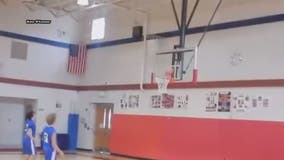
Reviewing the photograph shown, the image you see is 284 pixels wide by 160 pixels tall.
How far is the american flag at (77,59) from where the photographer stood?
1966cm

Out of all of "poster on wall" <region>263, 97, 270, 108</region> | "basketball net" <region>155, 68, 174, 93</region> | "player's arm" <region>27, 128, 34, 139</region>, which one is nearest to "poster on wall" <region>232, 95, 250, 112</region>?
"poster on wall" <region>263, 97, 270, 108</region>

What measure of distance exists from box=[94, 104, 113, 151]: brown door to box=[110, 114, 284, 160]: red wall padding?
3.56ft

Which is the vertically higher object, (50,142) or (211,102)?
(211,102)

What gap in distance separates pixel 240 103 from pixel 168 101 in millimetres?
3196

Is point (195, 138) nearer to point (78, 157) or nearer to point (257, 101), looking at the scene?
point (257, 101)

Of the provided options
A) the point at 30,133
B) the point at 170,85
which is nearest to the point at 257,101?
the point at 170,85

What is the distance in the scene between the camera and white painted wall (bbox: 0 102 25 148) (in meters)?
19.4

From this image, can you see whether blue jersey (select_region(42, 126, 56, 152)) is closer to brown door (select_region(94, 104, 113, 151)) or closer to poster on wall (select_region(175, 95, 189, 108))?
poster on wall (select_region(175, 95, 189, 108))

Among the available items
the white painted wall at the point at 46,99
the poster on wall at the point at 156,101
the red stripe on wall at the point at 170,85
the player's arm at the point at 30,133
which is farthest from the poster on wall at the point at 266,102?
the white painted wall at the point at 46,99

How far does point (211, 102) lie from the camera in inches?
559

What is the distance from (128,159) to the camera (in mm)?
16219

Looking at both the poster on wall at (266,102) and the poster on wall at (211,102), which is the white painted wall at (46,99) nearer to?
the poster on wall at (211,102)

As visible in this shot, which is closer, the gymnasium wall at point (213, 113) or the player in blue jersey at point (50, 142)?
the player in blue jersey at point (50, 142)

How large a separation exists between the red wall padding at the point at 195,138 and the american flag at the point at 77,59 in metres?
3.45
